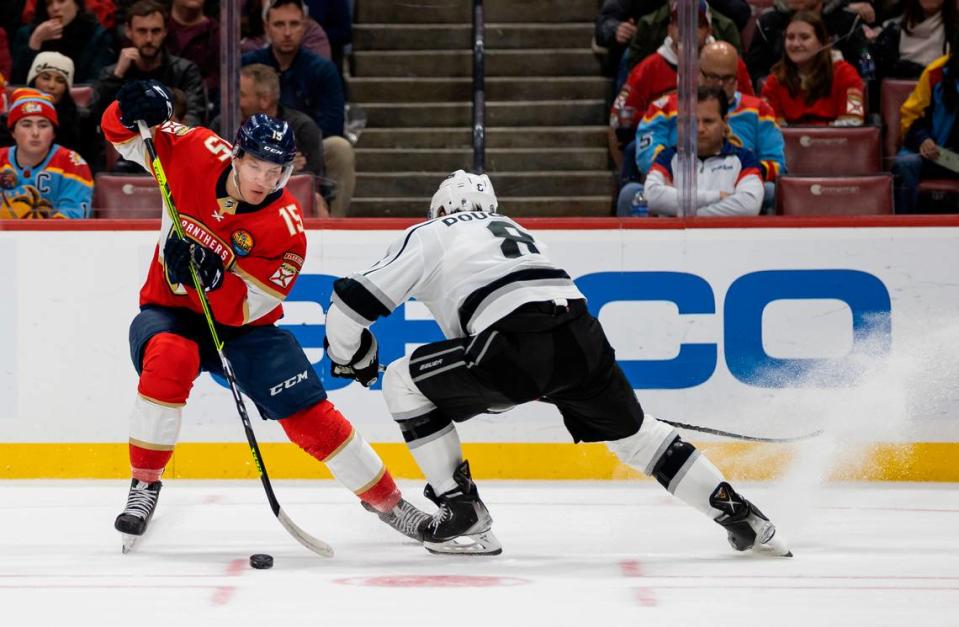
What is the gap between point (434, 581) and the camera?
140 inches

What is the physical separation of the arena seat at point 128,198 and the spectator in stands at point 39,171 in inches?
2.0

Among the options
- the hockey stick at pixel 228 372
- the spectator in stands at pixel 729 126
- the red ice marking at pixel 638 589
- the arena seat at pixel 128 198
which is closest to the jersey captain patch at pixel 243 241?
the hockey stick at pixel 228 372

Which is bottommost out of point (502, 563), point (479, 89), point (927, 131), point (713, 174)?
point (502, 563)

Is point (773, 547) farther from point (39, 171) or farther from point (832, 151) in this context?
point (39, 171)

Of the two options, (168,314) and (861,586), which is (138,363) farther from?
(861,586)

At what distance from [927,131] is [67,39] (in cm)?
341

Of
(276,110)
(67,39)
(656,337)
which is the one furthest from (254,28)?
(656,337)

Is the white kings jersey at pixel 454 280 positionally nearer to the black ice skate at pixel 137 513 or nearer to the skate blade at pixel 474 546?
the skate blade at pixel 474 546

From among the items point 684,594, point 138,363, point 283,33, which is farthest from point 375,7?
point 684,594

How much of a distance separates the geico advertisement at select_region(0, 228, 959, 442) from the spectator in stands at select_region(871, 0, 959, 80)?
0.85 metres

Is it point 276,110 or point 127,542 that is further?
point 276,110

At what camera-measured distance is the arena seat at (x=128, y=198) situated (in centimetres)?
550

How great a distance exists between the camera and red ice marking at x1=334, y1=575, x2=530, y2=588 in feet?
11.4

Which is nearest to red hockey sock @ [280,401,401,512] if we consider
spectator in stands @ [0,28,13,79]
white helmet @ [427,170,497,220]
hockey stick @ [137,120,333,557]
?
hockey stick @ [137,120,333,557]
